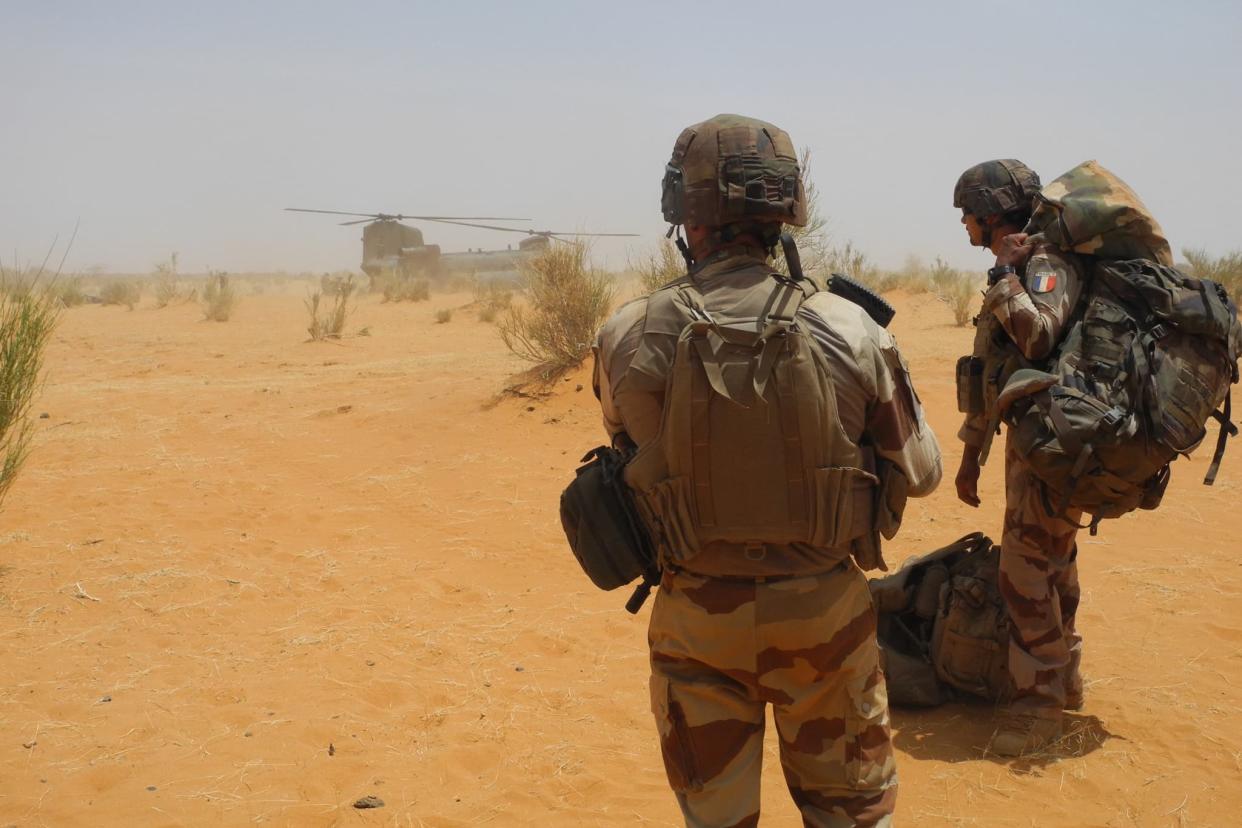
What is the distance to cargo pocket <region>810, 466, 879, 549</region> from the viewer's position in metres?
2.18

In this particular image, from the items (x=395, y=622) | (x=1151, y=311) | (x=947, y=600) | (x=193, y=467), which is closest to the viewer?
(x=1151, y=311)

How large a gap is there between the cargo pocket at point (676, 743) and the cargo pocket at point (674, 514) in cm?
33

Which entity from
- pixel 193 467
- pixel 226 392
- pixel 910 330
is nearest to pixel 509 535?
pixel 193 467

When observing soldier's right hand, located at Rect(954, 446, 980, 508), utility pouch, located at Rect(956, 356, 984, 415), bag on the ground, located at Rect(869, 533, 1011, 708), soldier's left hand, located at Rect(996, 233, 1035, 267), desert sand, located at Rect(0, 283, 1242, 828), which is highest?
soldier's left hand, located at Rect(996, 233, 1035, 267)

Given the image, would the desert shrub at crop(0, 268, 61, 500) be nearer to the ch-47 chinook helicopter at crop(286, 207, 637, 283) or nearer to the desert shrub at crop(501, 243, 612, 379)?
the desert shrub at crop(501, 243, 612, 379)

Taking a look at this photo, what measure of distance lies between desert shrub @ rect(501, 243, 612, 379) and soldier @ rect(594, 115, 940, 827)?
8.32 metres

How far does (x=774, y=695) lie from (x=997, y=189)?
7.45ft

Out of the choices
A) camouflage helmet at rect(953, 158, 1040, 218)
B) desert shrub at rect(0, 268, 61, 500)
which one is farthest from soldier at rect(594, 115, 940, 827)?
desert shrub at rect(0, 268, 61, 500)

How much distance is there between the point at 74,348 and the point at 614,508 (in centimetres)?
1617

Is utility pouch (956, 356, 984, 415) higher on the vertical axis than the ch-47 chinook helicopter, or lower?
lower

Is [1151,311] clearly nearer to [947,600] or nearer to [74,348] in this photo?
[947,600]

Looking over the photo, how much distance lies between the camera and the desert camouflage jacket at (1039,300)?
130 inches

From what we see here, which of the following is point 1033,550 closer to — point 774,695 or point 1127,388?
point 1127,388

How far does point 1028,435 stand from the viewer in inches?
129
